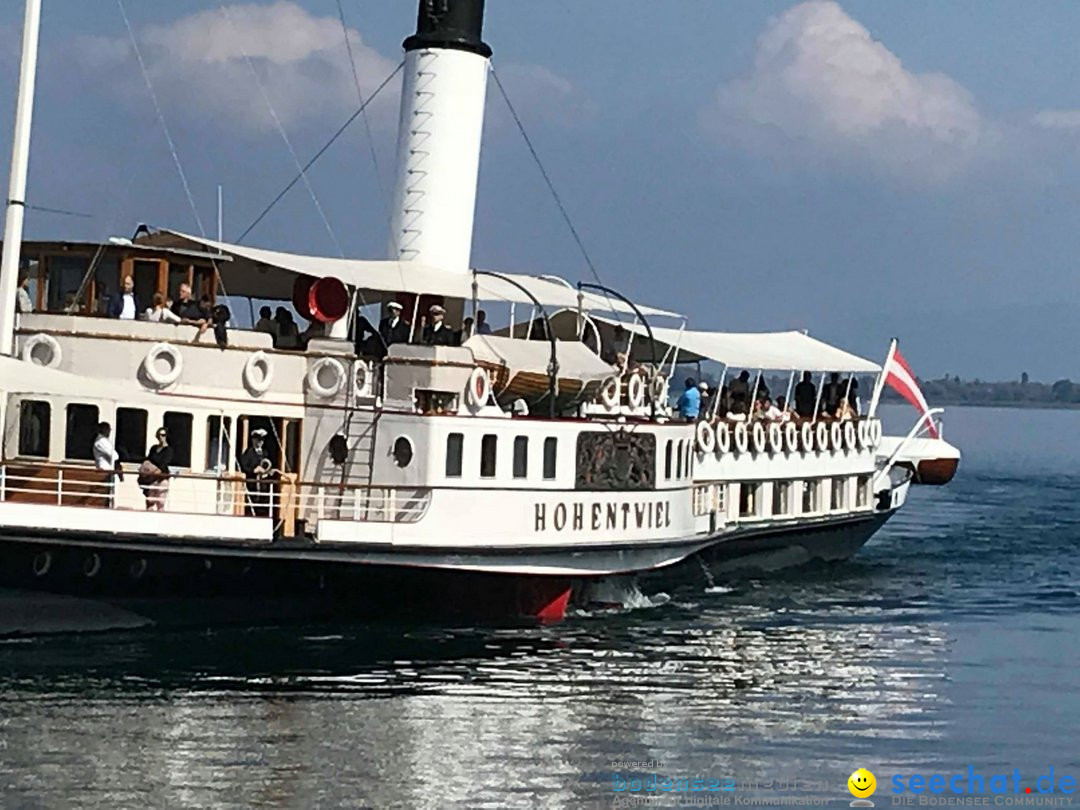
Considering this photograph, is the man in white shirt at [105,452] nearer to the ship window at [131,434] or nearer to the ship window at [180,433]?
the ship window at [131,434]

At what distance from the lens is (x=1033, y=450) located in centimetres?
12150

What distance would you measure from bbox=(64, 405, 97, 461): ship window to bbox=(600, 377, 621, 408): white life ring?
8.11m

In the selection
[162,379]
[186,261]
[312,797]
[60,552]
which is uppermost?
[186,261]

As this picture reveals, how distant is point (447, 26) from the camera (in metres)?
31.9

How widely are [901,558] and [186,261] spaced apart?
2210 cm

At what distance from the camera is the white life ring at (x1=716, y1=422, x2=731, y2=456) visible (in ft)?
114

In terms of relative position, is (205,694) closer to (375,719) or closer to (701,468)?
(375,719)

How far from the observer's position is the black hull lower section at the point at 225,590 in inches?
906

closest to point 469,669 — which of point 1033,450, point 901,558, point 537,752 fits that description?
point 537,752

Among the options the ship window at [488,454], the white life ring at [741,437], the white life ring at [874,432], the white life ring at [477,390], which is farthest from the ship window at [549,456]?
the white life ring at [874,432]

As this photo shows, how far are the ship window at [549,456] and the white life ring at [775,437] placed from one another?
10.5 meters

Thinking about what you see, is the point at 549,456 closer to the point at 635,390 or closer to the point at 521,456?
the point at 521,456

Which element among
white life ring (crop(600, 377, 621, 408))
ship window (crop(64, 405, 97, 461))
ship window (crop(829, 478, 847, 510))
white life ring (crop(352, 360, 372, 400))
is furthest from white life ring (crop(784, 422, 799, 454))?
ship window (crop(64, 405, 97, 461))

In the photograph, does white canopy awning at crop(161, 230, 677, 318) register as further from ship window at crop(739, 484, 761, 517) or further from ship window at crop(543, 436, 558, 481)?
ship window at crop(739, 484, 761, 517)
